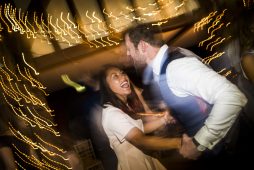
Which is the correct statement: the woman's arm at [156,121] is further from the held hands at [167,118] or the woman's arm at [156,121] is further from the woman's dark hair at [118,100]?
the woman's dark hair at [118,100]

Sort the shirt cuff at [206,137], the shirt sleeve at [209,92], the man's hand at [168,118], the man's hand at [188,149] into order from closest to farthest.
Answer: the shirt sleeve at [209,92], the shirt cuff at [206,137], the man's hand at [188,149], the man's hand at [168,118]

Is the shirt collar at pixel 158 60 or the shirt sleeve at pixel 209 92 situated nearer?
the shirt sleeve at pixel 209 92

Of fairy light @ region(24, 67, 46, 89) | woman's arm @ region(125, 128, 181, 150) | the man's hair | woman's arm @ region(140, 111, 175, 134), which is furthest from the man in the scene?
fairy light @ region(24, 67, 46, 89)

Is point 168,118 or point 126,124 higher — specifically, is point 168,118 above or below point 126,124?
below

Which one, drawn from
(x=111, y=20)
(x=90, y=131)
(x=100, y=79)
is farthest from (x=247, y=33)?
(x=90, y=131)

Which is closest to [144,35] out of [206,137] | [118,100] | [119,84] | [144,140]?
[119,84]

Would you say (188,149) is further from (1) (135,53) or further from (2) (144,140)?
(1) (135,53)

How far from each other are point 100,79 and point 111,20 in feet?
2.27

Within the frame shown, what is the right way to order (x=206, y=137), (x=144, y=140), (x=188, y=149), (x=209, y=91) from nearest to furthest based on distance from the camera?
(x=209, y=91) < (x=206, y=137) < (x=188, y=149) < (x=144, y=140)

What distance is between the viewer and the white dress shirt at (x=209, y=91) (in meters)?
2.39

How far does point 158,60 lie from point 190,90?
48 cm

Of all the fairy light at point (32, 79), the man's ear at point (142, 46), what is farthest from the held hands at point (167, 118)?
the fairy light at point (32, 79)

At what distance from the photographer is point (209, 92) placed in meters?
2.43

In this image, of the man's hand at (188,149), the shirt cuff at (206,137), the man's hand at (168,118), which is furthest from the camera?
the man's hand at (168,118)
